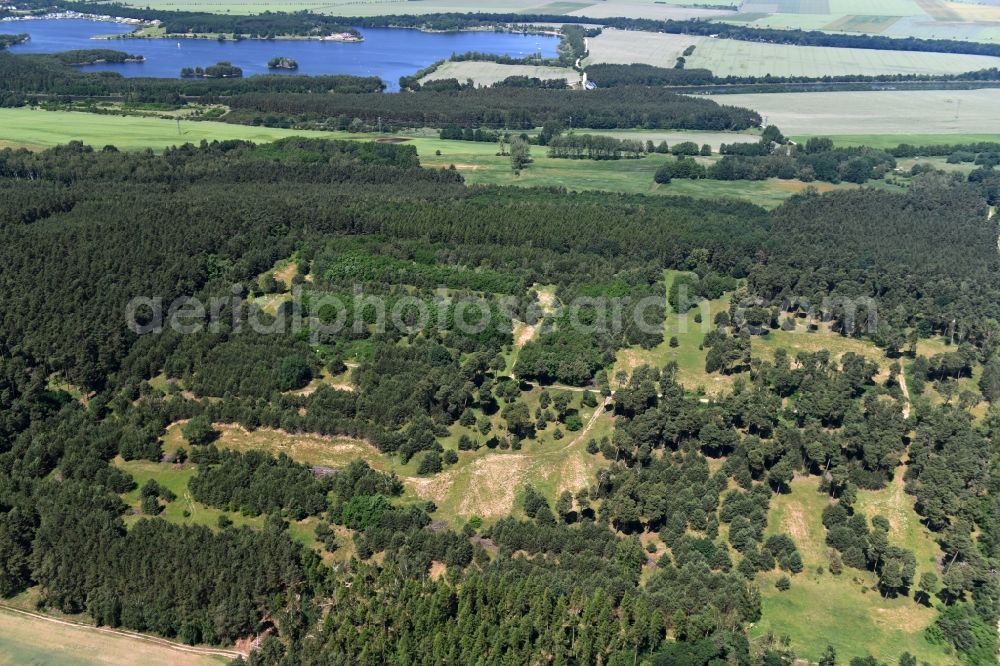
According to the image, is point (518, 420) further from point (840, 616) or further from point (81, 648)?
point (81, 648)

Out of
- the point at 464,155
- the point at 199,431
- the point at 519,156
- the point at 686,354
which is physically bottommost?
the point at 199,431

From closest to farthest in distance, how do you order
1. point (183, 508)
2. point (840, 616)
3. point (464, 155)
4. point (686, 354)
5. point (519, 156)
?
point (840, 616) < point (183, 508) < point (686, 354) < point (519, 156) < point (464, 155)

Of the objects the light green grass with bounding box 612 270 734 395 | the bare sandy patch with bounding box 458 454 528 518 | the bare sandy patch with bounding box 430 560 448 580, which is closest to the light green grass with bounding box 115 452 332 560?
the bare sandy patch with bounding box 430 560 448 580

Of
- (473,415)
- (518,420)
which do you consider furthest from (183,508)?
(518,420)

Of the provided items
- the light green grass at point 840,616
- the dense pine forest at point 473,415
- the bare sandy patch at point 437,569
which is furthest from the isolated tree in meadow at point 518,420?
the light green grass at point 840,616

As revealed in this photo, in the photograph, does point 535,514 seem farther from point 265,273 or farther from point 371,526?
point 265,273

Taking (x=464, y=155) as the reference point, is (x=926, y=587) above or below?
below

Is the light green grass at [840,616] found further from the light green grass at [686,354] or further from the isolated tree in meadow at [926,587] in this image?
the light green grass at [686,354]
